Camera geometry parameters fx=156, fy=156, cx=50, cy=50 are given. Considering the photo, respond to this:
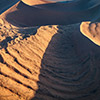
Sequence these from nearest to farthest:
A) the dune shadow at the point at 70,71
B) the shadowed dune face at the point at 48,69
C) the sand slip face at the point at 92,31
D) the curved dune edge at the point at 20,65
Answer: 1. the curved dune edge at the point at 20,65
2. the shadowed dune face at the point at 48,69
3. the dune shadow at the point at 70,71
4. the sand slip face at the point at 92,31

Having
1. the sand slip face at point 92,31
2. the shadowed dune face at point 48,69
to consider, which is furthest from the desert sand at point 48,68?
the sand slip face at point 92,31

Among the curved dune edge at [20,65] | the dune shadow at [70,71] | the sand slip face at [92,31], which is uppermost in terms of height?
the curved dune edge at [20,65]

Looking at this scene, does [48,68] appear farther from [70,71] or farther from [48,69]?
[70,71]

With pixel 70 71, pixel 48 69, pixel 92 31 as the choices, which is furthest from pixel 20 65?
pixel 92 31

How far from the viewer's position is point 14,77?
12.8 ft

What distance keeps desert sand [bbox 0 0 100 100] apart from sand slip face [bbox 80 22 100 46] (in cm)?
28

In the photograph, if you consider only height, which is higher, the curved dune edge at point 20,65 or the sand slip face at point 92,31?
the curved dune edge at point 20,65

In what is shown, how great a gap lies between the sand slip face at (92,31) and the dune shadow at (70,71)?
0.28 meters

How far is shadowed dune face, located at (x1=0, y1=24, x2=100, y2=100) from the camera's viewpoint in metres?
3.80

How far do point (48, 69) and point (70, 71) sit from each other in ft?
2.21

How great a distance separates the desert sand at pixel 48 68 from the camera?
380 cm

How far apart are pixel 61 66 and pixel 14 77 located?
1.61 meters

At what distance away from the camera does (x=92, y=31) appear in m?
6.54

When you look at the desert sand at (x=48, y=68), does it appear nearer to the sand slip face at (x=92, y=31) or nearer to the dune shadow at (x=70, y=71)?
the dune shadow at (x=70, y=71)
